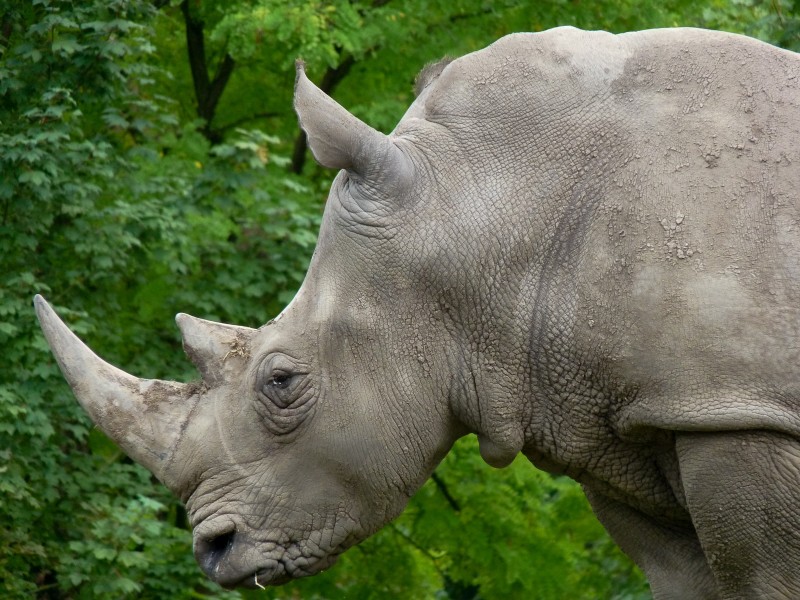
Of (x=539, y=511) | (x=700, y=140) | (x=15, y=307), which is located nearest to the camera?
(x=700, y=140)

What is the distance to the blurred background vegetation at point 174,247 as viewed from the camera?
8.91 meters

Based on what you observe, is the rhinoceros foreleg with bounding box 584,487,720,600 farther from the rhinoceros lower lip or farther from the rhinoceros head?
the rhinoceros lower lip

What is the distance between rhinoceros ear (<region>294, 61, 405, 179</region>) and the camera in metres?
4.49

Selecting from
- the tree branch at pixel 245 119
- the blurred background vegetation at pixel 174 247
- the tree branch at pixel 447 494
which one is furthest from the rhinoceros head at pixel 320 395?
the tree branch at pixel 245 119

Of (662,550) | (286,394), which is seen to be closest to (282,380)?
(286,394)

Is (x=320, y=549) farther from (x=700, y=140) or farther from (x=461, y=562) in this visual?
(x=461, y=562)

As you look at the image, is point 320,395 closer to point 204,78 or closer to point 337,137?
point 337,137

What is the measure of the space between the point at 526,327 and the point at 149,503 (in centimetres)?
499

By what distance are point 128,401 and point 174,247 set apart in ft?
17.3

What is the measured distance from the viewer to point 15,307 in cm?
849

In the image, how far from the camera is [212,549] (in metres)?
4.78

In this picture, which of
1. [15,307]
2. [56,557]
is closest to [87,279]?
[15,307]

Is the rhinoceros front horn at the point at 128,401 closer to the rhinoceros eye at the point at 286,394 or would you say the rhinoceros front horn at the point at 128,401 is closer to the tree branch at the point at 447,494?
the rhinoceros eye at the point at 286,394

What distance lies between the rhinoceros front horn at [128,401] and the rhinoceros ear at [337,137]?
3.14 feet
